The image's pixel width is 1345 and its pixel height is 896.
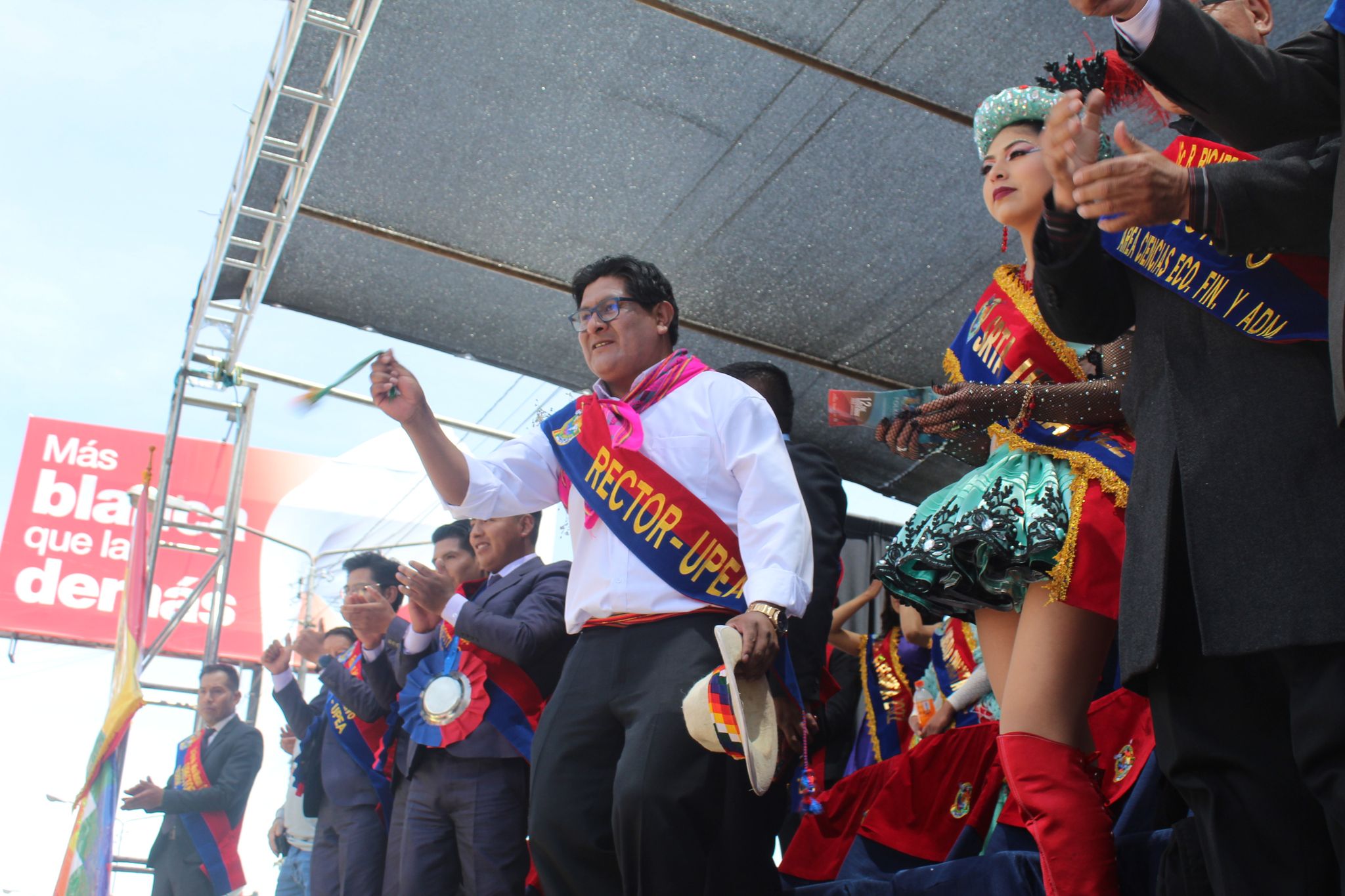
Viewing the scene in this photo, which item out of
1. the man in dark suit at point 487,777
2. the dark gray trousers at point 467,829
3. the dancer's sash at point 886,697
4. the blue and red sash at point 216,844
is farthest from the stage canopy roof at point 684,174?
the blue and red sash at point 216,844

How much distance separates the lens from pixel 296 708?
5.56 metres

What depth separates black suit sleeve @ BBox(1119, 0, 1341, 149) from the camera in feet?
4.74

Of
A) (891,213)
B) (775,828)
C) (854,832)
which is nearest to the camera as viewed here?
(775,828)

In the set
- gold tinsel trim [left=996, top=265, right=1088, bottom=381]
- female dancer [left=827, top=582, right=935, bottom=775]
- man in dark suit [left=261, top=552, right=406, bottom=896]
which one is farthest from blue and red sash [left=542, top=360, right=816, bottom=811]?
female dancer [left=827, top=582, right=935, bottom=775]

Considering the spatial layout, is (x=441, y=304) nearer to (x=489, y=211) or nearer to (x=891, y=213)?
(x=489, y=211)

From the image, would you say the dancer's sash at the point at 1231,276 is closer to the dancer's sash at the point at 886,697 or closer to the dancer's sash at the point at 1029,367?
the dancer's sash at the point at 1029,367

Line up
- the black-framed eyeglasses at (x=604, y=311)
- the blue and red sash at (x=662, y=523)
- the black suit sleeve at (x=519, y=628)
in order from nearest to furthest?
1. the blue and red sash at (x=662, y=523)
2. the black-framed eyeglasses at (x=604, y=311)
3. the black suit sleeve at (x=519, y=628)

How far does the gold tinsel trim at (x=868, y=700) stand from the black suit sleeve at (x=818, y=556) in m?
1.55

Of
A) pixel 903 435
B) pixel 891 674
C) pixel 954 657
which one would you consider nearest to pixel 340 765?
pixel 891 674

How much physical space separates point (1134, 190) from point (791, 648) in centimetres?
176

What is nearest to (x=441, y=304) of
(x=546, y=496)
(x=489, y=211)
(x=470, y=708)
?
(x=489, y=211)

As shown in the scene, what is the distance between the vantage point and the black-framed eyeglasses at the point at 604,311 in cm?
277

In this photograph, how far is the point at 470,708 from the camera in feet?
11.8

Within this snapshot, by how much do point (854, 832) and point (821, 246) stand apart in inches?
87.0
